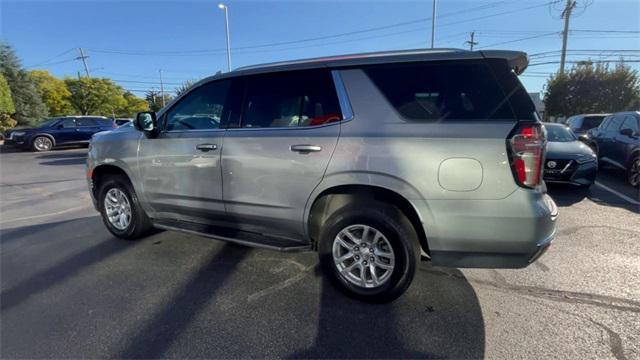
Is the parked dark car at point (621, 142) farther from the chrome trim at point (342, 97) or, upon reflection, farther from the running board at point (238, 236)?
the running board at point (238, 236)

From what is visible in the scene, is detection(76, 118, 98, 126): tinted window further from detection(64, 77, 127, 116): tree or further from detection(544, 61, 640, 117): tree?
detection(64, 77, 127, 116): tree

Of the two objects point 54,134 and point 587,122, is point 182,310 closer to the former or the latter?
point 587,122

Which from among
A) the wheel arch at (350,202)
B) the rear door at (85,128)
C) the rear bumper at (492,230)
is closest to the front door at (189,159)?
the wheel arch at (350,202)

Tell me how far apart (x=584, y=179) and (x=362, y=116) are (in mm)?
5985

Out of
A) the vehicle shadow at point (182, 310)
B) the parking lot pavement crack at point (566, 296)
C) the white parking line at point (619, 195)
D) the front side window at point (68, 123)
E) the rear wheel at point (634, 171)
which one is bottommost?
the white parking line at point (619, 195)

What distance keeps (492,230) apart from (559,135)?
6883 millimetres

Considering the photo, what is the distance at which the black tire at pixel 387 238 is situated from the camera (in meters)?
2.53

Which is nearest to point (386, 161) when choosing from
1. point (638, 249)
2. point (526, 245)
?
point (526, 245)

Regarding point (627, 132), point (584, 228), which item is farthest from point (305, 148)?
point (627, 132)

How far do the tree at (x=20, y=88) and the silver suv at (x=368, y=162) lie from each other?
132ft

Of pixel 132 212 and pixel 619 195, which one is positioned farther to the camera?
pixel 619 195

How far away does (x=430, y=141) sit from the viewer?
2.36 metres

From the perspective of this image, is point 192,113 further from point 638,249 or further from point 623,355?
point 638,249

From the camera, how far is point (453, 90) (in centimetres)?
243
